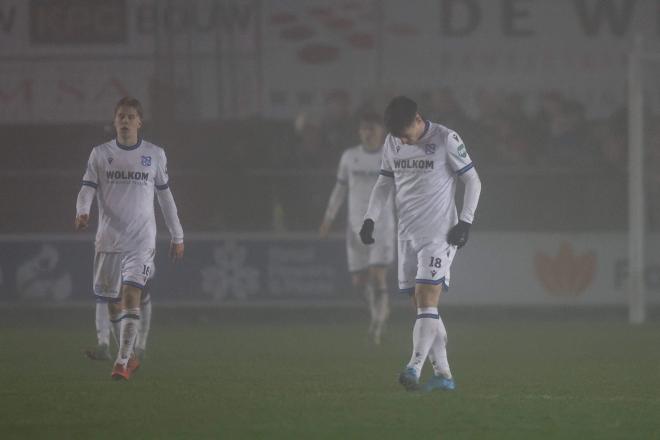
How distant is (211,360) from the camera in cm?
1266

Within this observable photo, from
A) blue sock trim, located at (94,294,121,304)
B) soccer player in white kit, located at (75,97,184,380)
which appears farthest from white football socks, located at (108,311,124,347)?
soccer player in white kit, located at (75,97,184,380)

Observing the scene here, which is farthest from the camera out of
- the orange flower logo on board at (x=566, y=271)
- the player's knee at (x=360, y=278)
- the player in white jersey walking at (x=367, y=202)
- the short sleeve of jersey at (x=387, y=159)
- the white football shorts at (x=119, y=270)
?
the orange flower logo on board at (x=566, y=271)

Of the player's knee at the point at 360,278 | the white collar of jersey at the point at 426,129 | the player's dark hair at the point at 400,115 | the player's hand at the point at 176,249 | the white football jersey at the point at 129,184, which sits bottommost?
the player's knee at the point at 360,278

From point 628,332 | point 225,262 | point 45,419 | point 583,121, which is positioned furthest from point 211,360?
point 583,121

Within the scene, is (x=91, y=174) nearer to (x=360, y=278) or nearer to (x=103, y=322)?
(x=103, y=322)

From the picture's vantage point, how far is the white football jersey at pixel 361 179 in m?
15.3

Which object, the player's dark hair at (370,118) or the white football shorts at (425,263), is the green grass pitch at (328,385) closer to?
the white football shorts at (425,263)

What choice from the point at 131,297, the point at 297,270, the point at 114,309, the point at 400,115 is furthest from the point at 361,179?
the point at 400,115

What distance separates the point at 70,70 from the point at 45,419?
539 inches

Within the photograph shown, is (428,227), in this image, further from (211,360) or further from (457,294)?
(457,294)

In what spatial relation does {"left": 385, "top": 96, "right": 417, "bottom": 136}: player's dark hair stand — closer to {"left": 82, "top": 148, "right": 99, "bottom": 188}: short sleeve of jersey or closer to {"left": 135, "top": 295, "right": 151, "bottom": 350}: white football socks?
{"left": 82, "top": 148, "right": 99, "bottom": 188}: short sleeve of jersey

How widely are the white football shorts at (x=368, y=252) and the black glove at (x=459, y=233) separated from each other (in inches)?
217

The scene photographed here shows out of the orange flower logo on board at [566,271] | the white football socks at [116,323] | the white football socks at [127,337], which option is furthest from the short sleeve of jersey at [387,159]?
the orange flower logo on board at [566,271]

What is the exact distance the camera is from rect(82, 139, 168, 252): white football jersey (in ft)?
36.7
